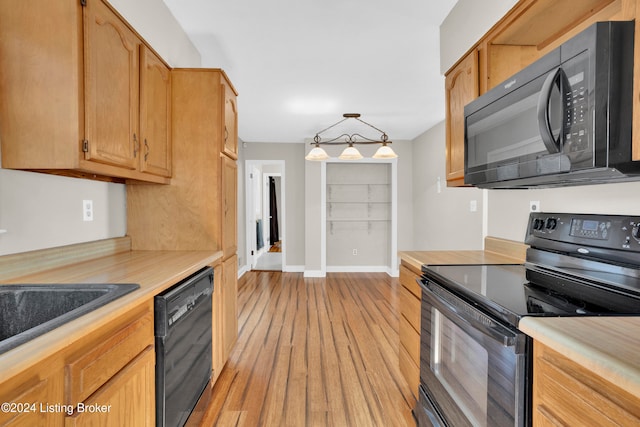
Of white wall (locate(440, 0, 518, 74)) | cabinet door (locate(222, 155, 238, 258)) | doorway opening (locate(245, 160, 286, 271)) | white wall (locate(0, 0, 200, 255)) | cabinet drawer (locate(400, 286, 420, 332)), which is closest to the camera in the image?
white wall (locate(0, 0, 200, 255))

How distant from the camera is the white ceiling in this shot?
208 centimetres

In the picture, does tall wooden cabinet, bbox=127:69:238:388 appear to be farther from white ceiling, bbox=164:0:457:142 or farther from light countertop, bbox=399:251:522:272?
light countertop, bbox=399:251:522:272

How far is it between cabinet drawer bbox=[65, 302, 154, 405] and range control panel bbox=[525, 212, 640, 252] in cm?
174

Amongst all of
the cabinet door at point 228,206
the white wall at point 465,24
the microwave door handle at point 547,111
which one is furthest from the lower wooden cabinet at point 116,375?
the white wall at point 465,24

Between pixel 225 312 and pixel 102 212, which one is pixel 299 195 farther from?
pixel 102 212

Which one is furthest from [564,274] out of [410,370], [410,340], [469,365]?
[410,370]

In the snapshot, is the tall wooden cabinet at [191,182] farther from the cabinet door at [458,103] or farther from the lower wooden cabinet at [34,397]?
the cabinet door at [458,103]

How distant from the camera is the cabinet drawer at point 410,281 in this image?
179cm

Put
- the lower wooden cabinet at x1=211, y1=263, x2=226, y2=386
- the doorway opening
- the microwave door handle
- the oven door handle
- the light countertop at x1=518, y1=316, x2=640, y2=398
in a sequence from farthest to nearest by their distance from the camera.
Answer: the doorway opening
the lower wooden cabinet at x1=211, y1=263, x2=226, y2=386
the microwave door handle
the oven door handle
the light countertop at x1=518, y1=316, x2=640, y2=398

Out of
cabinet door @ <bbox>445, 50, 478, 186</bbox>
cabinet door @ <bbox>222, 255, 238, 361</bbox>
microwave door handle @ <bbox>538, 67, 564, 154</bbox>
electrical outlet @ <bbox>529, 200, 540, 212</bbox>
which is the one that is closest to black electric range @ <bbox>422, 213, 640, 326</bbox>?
electrical outlet @ <bbox>529, 200, 540, 212</bbox>

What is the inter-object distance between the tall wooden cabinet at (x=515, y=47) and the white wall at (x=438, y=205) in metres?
1.76

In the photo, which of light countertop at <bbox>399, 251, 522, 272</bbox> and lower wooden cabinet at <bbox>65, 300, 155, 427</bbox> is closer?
lower wooden cabinet at <bbox>65, 300, 155, 427</bbox>

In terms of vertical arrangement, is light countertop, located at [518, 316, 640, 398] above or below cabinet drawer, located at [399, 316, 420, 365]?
above

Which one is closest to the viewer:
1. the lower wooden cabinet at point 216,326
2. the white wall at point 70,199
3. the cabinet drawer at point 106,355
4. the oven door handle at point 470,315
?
the cabinet drawer at point 106,355
